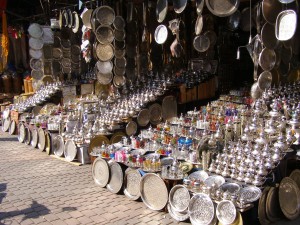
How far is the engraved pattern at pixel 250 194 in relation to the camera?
3.15 m

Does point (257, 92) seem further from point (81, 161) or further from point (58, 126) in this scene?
point (58, 126)

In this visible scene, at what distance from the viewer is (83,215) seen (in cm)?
374

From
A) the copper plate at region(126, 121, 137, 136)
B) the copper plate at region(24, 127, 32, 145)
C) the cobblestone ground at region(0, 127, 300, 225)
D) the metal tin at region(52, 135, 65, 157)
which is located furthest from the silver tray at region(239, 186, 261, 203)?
the copper plate at region(24, 127, 32, 145)

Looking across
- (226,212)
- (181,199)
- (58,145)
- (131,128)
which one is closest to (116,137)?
(131,128)

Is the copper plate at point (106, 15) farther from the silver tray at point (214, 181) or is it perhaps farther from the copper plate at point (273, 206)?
the copper plate at point (273, 206)

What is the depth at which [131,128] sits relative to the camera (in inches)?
237

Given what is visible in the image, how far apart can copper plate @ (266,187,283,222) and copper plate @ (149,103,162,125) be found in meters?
3.27

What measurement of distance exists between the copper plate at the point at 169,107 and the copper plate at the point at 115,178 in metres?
2.26

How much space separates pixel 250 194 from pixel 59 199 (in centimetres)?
225

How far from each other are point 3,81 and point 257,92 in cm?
867

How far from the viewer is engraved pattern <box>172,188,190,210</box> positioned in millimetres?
3482

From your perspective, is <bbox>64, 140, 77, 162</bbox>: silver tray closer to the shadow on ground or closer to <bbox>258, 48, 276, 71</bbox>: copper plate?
the shadow on ground

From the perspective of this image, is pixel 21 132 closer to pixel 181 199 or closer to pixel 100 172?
pixel 100 172

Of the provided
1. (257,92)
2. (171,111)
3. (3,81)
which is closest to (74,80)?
(171,111)
